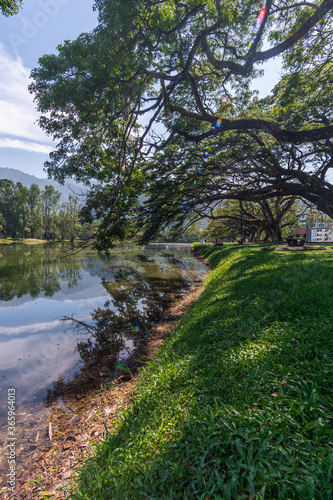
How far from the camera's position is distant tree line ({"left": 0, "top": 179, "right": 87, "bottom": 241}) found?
6253cm

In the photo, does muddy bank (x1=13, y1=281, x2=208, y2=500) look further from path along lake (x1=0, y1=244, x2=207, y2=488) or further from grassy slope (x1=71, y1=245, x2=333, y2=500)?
grassy slope (x1=71, y1=245, x2=333, y2=500)

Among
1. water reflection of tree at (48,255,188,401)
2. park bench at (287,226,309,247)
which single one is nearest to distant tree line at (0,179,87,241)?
water reflection of tree at (48,255,188,401)

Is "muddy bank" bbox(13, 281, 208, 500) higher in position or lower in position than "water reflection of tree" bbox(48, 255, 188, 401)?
higher

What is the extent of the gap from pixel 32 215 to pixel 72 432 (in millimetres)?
75376

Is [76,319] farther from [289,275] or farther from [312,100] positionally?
[312,100]

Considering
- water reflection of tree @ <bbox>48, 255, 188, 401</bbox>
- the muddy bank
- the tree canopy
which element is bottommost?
water reflection of tree @ <bbox>48, 255, 188, 401</bbox>

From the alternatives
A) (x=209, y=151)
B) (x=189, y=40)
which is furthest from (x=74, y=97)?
(x=209, y=151)

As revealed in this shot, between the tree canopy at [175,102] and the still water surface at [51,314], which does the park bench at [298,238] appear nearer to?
the tree canopy at [175,102]

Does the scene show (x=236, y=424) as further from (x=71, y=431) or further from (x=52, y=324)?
(x=52, y=324)

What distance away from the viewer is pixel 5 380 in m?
5.16

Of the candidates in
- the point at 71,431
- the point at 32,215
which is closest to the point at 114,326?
the point at 71,431

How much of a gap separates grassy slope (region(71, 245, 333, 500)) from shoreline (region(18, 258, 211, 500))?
0.52 metres

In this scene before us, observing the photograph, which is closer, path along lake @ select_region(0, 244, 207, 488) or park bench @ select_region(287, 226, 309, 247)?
path along lake @ select_region(0, 244, 207, 488)

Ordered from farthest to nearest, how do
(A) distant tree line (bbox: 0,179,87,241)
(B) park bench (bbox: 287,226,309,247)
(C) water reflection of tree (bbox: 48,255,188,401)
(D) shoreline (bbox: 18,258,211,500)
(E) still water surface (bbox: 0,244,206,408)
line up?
(A) distant tree line (bbox: 0,179,87,241) < (B) park bench (bbox: 287,226,309,247) < (E) still water surface (bbox: 0,244,206,408) < (C) water reflection of tree (bbox: 48,255,188,401) < (D) shoreline (bbox: 18,258,211,500)
